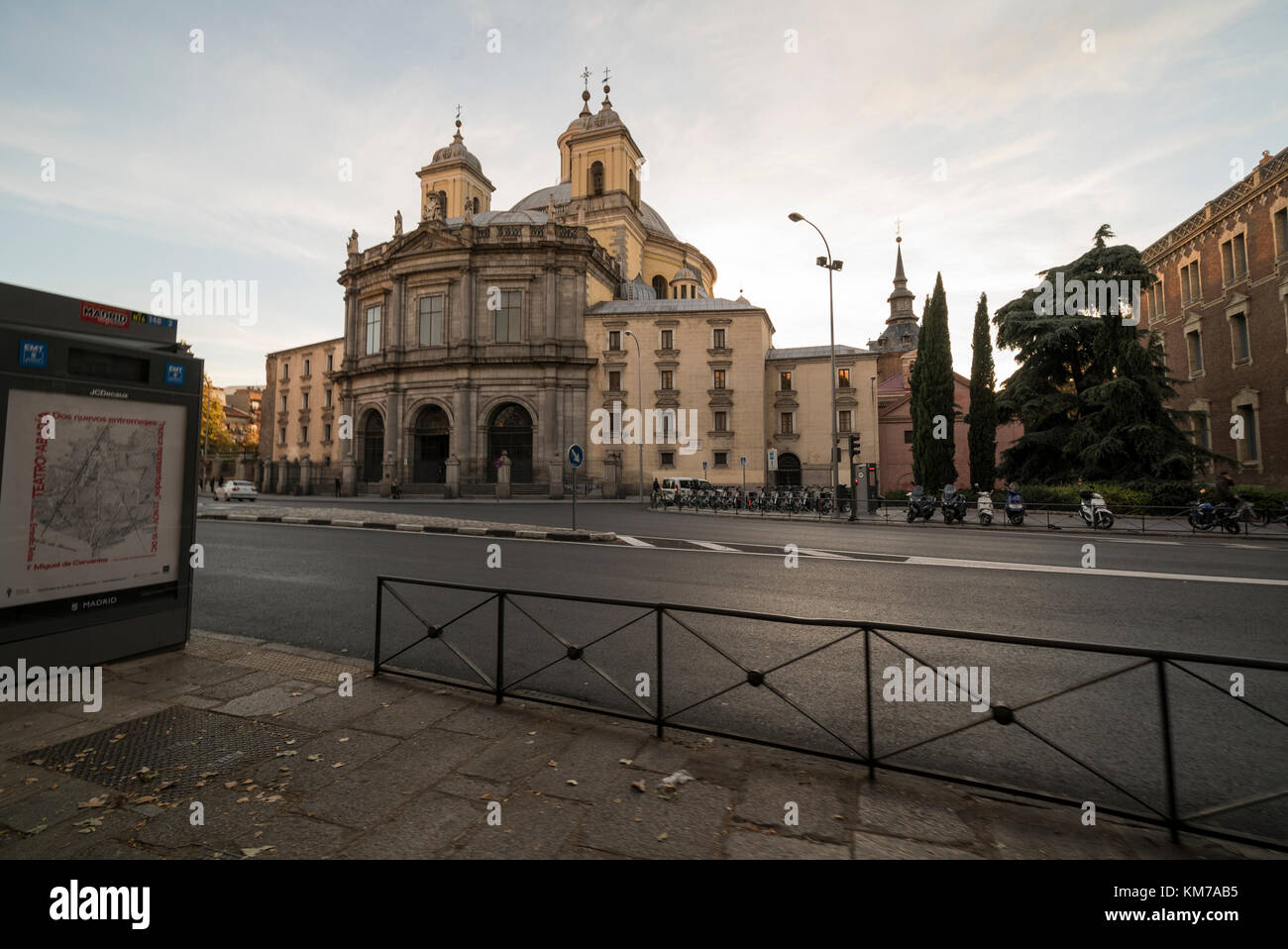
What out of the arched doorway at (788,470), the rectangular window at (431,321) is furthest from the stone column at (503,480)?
the arched doorway at (788,470)

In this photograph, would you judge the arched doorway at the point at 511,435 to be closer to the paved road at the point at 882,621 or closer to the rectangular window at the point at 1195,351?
the paved road at the point at 882,621

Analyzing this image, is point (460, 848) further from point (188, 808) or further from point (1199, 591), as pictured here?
point (1199, 591)

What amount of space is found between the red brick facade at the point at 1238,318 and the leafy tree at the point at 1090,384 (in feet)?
7.60

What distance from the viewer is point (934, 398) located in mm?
30359

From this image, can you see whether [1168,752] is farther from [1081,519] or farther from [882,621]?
[1081,519]

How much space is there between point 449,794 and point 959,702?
364cm

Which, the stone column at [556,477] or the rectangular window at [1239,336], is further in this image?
the stone column at [556,477]

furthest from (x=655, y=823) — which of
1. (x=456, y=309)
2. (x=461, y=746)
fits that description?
(x=456, y=309)

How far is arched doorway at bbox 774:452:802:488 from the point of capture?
41.1 m

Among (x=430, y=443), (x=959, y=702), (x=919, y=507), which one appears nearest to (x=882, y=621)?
(x=959, y=702)

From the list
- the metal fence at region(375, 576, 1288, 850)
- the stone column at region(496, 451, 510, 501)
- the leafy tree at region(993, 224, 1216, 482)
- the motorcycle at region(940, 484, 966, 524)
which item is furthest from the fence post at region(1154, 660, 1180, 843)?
the stone column at region(496, 451, 510, 501)

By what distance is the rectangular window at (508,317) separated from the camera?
135ft

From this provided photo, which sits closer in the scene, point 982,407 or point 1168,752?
point 1168,752
